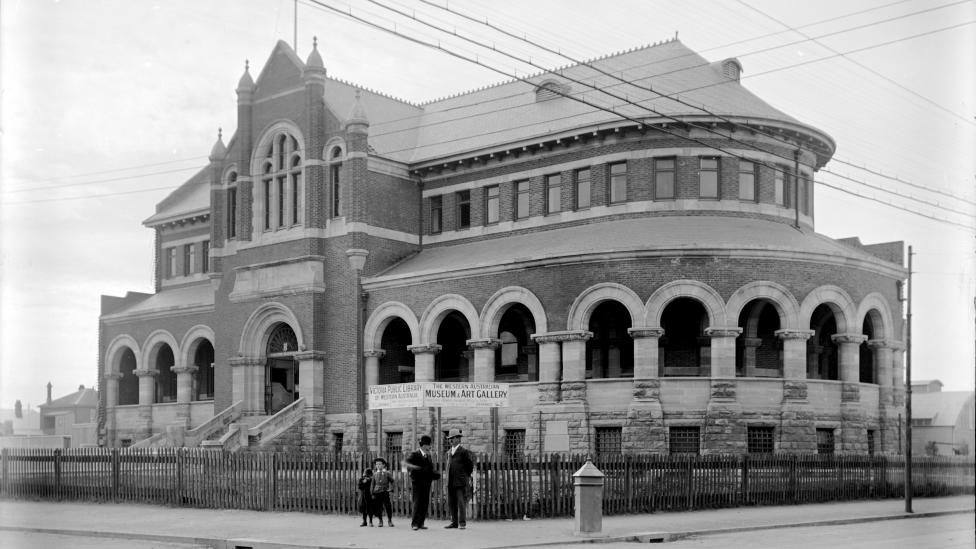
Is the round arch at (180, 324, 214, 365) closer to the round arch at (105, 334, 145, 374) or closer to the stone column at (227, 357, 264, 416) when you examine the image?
the round arch at (105, 334, 145, 374)

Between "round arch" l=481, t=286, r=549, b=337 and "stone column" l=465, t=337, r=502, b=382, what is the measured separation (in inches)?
12.4

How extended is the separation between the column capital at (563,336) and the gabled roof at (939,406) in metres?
30.1

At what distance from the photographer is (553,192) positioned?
4203 cm

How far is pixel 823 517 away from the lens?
80.4 ft

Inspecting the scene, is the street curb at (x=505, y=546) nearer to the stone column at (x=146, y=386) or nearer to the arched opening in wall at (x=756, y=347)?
the arched opening in wall at (x=756, y=347)

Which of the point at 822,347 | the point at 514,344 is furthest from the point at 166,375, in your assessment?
the point at 822,347

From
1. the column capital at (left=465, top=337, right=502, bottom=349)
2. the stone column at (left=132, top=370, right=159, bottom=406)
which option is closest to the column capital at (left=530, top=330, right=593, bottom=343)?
the column capital at (left=465, top=337, right=502, bottom=349)

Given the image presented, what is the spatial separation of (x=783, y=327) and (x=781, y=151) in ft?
24.6

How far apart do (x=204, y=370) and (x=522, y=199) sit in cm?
1772

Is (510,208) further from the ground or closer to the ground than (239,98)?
closer to the ground

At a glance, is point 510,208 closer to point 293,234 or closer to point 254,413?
point 293,234

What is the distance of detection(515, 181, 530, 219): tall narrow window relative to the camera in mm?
42781

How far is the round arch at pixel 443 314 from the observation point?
39.3 meters

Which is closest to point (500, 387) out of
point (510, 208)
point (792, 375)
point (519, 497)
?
point (519, 497)
